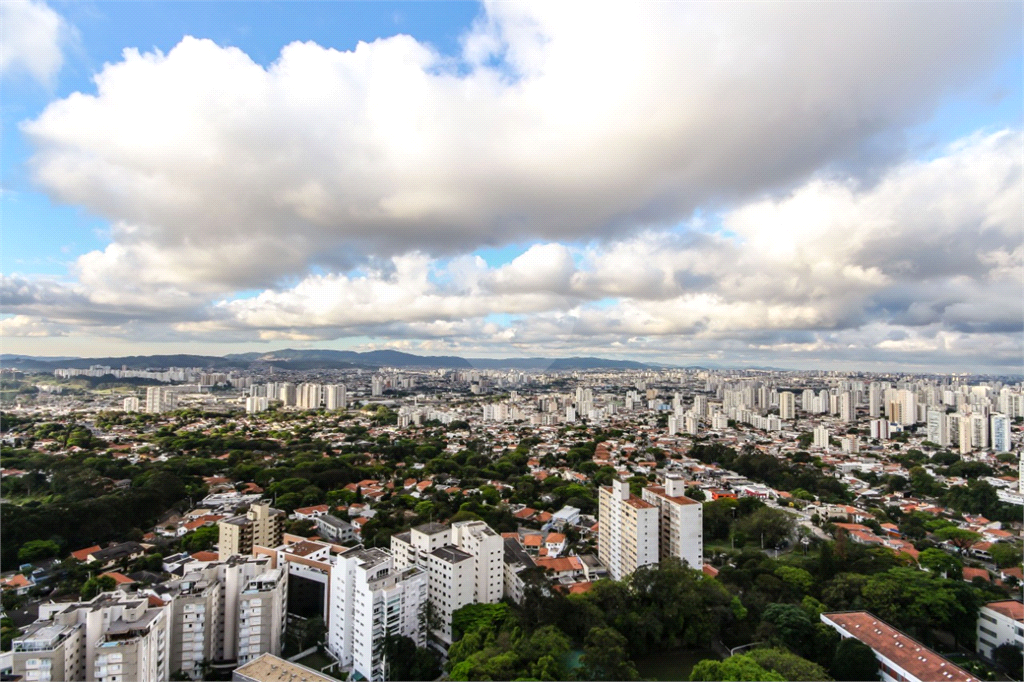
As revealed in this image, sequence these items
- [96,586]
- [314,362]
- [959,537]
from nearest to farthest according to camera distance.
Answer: [96,586]
[959,537]
[314,362]

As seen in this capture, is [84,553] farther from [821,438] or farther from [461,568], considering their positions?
[821,438]

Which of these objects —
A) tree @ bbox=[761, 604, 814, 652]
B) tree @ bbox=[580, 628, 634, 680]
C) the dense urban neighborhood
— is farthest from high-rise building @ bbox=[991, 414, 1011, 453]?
tree @ bbox=[580, 628, 634, 680]

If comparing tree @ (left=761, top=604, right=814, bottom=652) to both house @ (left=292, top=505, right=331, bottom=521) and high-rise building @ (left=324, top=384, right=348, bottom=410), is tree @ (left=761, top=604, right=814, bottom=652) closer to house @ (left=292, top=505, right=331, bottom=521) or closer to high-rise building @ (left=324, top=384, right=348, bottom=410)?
house @ (left=292, top=505, right=331, bottom=521)

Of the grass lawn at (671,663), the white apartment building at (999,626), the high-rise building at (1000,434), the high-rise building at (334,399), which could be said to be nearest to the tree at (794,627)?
the grass lawn at (671,663)

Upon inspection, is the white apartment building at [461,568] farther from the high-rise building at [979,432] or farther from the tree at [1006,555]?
the high-rise building at [979,432]

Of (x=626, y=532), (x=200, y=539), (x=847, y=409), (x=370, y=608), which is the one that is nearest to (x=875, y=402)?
(x=847, y=409)

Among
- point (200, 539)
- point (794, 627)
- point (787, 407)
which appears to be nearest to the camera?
point (794, 627)
